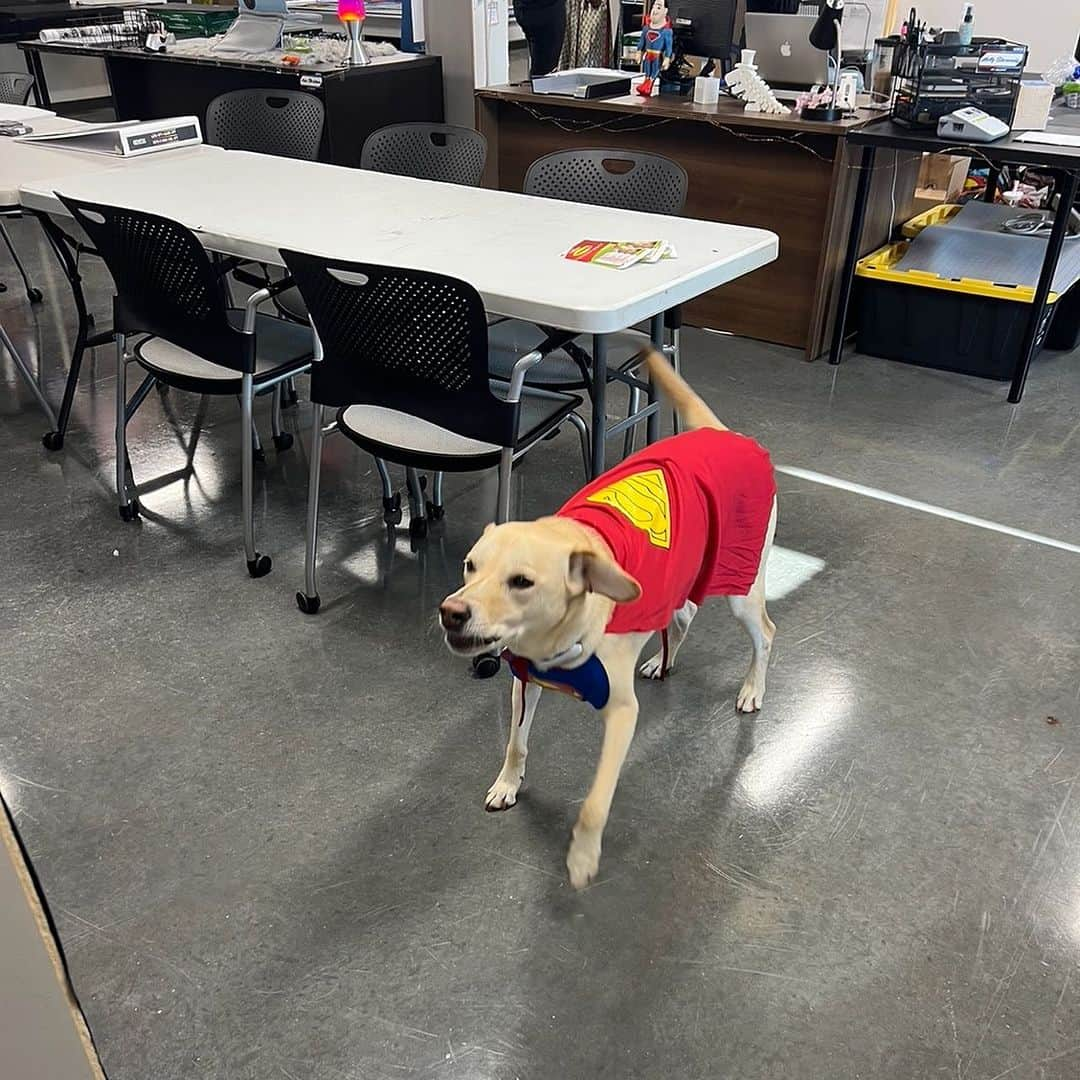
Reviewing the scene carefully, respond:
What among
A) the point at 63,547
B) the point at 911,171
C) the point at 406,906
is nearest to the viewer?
the point at 406,906

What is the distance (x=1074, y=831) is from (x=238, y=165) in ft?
9.26

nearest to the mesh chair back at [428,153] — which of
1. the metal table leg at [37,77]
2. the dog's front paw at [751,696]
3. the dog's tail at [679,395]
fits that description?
the dog's tail at [679,395]

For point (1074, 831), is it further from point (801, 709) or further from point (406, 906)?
point (406, 906)

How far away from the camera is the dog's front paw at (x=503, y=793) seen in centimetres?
178

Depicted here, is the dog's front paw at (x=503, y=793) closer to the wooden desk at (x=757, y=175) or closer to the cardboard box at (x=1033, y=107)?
the wooden desk at (x=757, y=175)

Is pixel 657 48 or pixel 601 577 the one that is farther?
pixel 657 48

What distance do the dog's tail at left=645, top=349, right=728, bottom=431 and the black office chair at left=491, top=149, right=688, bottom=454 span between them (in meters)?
0.51

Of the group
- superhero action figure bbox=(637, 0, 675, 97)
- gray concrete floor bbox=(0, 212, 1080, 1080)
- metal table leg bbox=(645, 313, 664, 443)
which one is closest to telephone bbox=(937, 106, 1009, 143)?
gray concrete floor bbox=(0, 212, 1080, 1080)

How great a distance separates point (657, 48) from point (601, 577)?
3542 millimetres

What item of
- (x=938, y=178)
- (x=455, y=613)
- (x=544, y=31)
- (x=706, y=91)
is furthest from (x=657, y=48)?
(x=455, y=613)

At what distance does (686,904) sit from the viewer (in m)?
1.61

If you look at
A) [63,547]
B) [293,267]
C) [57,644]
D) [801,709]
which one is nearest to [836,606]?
[801,709]

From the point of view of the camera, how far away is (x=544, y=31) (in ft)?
16.4

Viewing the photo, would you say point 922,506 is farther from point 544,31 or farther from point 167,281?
point 544,31
